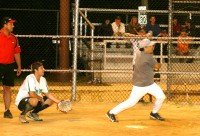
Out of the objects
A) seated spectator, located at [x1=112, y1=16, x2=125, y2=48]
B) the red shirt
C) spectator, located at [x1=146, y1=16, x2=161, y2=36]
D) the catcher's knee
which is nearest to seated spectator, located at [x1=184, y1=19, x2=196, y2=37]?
spectator, located at [x1=146, y1=16, x2=161, y2=36]

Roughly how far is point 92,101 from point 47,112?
2186 millimetres

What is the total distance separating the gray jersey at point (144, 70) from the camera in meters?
10.1

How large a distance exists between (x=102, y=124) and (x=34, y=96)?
4.48 feet

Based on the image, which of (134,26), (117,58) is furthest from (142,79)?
(117,58)

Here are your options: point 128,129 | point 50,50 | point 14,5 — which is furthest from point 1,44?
point 14,5

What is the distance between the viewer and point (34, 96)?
9.90 m

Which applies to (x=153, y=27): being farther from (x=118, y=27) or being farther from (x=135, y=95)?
(x=135, y=95)

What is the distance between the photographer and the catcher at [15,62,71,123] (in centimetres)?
990

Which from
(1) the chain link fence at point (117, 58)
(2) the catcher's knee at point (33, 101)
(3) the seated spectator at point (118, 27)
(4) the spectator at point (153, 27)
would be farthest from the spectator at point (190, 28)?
(2) the catcher's knee at point (33, 101)

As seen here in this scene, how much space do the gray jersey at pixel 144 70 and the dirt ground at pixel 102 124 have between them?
2.61 ft

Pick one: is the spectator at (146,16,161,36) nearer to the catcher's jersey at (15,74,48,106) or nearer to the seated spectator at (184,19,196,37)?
the seated spectator at (184,19,196,37)

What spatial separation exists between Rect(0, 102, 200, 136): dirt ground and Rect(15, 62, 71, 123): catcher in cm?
27

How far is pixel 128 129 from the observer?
951cm

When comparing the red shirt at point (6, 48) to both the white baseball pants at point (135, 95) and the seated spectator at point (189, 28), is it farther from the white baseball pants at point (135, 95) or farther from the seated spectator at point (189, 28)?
the seated spectator at point (189, 28)
